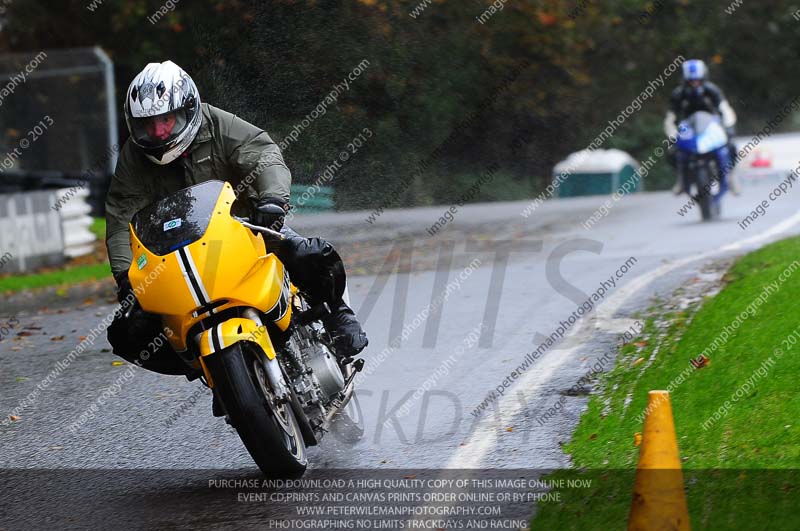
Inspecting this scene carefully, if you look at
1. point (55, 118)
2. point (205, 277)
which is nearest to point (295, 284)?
point (205, 277)

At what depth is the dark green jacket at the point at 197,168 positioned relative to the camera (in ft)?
20.4

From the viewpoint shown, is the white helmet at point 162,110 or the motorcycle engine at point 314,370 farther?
the motorcycle engine at point 314,370

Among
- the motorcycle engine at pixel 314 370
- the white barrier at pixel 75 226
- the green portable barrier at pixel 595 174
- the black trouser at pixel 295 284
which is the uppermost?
the black trouser at pixel 295 284

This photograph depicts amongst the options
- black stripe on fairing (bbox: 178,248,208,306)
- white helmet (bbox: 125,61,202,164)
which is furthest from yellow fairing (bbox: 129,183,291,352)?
white helmet (bbox: 125,61,202,164)

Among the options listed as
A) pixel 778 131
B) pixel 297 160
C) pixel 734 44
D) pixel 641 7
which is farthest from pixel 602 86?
pixel 297 160

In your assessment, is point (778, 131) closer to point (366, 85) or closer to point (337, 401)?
point (366, 85)

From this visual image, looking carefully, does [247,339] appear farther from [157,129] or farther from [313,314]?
[157,129]

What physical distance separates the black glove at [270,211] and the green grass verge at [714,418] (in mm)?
1766

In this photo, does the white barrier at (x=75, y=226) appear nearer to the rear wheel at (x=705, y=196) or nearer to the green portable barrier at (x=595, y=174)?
the rear wheel at (x=705, y=196)

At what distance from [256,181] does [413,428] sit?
1676mm

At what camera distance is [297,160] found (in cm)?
1130

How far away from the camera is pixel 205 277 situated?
214 inches

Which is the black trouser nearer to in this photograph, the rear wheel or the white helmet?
the white helmet

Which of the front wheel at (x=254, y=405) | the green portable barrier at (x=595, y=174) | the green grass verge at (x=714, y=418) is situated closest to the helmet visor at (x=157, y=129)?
the front wheel at (x=254, y=405)
